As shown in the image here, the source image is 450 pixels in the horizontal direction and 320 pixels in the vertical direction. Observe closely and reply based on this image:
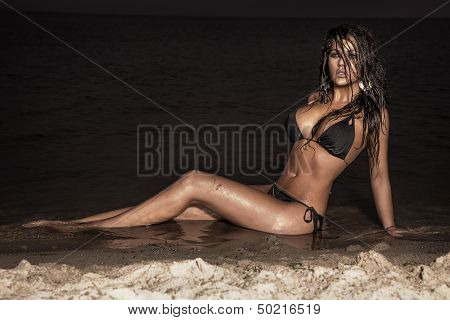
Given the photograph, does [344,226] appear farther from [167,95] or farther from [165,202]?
[167,95]

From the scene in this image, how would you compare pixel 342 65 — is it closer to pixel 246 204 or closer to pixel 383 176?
pixel 383 176

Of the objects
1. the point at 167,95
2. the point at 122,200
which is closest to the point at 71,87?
the point at 167,95

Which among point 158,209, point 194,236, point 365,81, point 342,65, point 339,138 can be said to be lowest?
point 194,236

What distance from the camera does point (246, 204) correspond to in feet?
14.0

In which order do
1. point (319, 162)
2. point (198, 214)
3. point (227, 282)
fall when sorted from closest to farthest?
point (227, 282) < point (319, 162) < point (198, 214)

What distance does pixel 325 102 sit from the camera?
442 cm

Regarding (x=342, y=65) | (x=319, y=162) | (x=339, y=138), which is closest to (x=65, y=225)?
(x=319, y=162)

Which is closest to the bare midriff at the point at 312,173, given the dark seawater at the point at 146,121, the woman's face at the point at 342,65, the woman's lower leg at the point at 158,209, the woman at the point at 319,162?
the woman at the point at 319,162

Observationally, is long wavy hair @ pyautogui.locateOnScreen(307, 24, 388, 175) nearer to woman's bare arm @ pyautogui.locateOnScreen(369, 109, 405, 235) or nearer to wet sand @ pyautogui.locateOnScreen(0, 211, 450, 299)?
woman's bare arm @ pyautogui.locateOnScreen(369, 109, 405, 235)

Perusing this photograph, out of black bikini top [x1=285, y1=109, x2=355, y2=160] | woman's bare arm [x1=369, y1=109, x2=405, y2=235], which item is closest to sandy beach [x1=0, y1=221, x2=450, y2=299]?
woman's bare arm [x1=369, y1=109, x2=405, y2=235]

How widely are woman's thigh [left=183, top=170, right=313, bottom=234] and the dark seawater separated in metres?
0.71

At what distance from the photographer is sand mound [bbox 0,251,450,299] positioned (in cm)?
296

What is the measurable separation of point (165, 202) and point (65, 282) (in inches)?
50.7

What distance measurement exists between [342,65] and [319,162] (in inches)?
25.8
